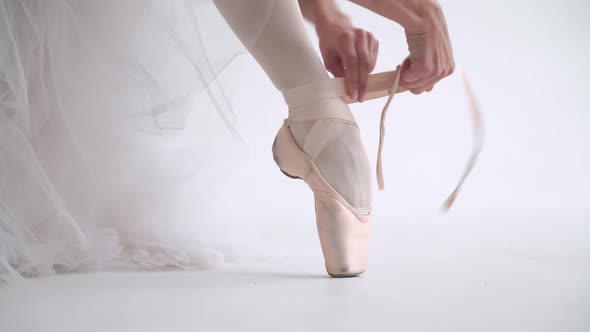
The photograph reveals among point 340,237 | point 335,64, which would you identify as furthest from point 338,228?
point 335,64

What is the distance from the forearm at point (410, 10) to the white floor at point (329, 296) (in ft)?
1.08

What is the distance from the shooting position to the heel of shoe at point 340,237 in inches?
28.8

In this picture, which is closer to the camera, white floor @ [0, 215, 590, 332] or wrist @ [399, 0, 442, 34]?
white floor @ [0, 215, 590, 332]

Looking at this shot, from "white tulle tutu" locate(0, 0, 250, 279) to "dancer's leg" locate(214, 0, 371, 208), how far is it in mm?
70

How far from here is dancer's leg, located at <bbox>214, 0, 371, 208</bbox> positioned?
28.5 inches

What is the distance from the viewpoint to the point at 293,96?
756 millimetres

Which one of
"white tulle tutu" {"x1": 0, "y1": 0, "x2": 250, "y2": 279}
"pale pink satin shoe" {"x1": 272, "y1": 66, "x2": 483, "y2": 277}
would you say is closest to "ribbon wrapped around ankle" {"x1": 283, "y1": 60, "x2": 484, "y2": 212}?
"pale pink satin shoe" {"x1": 272, "y1": 66, "x2": 483, "y2": 277}

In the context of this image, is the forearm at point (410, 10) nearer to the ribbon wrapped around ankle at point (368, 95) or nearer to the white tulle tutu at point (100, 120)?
the ribbon wrapped around ankle at point (368, 95)

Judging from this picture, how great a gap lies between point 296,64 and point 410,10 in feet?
0.57

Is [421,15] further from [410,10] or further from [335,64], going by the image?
[335,64]

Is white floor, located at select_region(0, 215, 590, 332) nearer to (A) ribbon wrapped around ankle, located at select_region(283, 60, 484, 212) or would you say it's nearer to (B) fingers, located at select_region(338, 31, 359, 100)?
(A) ribbon wrapped around ankle, located at select_region(283, 60, 484, 212)

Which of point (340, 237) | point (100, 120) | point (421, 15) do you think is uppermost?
point (421, 15)

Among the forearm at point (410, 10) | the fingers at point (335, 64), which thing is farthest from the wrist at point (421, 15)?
the fingers at point (335, 64)

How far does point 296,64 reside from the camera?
0.73 m
